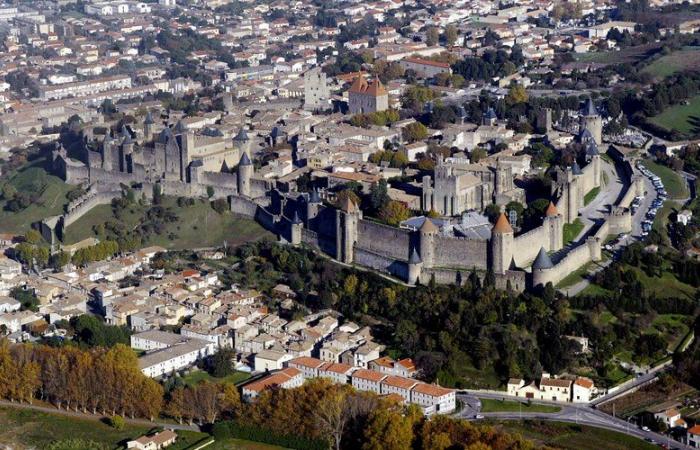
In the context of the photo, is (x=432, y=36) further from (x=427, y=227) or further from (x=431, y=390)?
(x=431, y=390)

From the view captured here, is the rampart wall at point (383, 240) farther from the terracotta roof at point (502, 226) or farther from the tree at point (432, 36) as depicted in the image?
the tree at point (432, 36)

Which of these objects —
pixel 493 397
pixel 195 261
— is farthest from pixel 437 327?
pixel 195 261

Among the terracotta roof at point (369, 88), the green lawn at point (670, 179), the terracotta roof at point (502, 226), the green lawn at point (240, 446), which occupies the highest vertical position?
the terracotta roof at point (502, 226)

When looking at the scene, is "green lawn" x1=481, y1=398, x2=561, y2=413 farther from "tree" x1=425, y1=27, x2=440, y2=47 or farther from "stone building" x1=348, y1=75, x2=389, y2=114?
"tree" x1=425, y1=27, x2=440, y2=47

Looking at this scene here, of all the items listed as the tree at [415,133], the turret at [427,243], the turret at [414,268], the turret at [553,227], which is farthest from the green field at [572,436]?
the tree at [415,133]

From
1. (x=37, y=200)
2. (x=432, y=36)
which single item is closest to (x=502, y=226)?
(x=37, y=200)

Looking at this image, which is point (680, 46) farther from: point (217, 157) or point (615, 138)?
point (217, 157)
